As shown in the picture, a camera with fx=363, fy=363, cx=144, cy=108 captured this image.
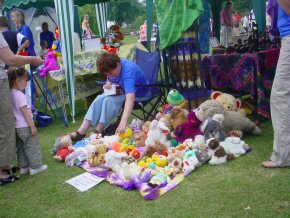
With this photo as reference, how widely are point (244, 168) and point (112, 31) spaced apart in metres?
6.85

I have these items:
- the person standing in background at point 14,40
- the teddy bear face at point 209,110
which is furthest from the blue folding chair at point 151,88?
the person standing in background at point 14,40

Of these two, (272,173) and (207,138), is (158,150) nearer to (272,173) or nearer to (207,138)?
(207,138)

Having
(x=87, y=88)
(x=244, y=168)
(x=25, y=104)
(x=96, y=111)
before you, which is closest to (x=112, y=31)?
(x=87, y=88)

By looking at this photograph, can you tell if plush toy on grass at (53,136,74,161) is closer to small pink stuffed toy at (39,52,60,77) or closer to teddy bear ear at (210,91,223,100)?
teddy bear ear at (210,91,223,100)

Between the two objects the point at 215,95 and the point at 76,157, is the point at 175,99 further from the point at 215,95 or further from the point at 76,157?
the point at 76,157

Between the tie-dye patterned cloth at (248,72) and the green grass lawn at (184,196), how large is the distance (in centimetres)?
90

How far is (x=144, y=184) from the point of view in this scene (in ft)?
9.39

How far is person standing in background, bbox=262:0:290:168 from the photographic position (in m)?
2.74

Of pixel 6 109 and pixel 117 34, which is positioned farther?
pixel 117 34

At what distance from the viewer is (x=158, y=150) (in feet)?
11.3

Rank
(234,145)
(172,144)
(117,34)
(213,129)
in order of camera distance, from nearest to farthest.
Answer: (234,145) → (213,129) → (172,144) → (117,34)

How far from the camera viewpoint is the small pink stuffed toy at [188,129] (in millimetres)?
3709

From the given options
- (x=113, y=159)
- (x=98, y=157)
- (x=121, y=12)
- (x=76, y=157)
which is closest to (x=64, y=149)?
(x=76, y=157)

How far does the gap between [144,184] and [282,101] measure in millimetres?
1257
